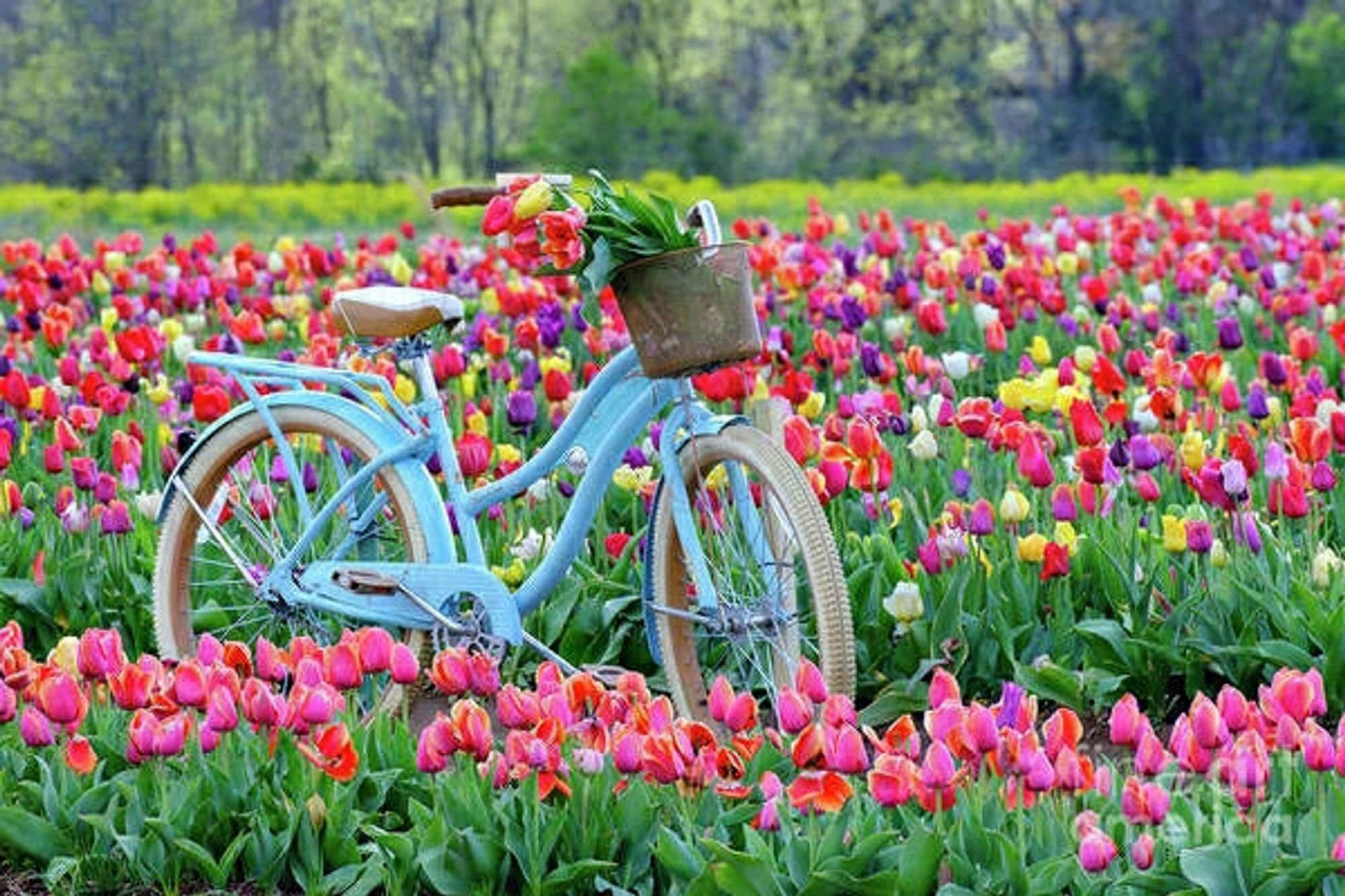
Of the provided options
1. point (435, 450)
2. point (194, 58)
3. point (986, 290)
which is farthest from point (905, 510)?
point (194, 58)

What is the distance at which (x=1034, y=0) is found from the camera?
2822cm

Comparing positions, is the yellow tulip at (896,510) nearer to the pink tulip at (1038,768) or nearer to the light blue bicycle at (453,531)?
the light blue bicycle at (453,531)

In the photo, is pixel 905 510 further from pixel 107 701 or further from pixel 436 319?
pixel 107 701

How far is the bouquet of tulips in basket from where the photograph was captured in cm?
439

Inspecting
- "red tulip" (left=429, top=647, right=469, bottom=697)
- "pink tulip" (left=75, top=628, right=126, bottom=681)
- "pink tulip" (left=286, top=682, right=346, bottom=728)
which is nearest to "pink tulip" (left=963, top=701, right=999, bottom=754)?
"red tulip" (left=429, top=647, right=469, bottom=697)

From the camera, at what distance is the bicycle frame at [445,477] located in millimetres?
4598

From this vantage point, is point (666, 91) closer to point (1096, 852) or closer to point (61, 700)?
point (61, 700)

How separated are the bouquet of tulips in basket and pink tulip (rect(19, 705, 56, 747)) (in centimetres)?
120

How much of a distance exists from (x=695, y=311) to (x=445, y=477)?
Result: 2.90ft

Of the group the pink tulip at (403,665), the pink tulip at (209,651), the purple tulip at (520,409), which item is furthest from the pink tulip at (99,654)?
the purple tulip at (520,409)

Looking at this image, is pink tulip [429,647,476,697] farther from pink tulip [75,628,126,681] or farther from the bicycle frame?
the bicycle frame

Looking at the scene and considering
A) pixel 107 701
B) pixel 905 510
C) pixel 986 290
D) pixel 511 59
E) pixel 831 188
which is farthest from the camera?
pixel 511 59

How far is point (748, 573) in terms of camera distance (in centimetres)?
461

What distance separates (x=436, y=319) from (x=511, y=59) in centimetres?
2962
